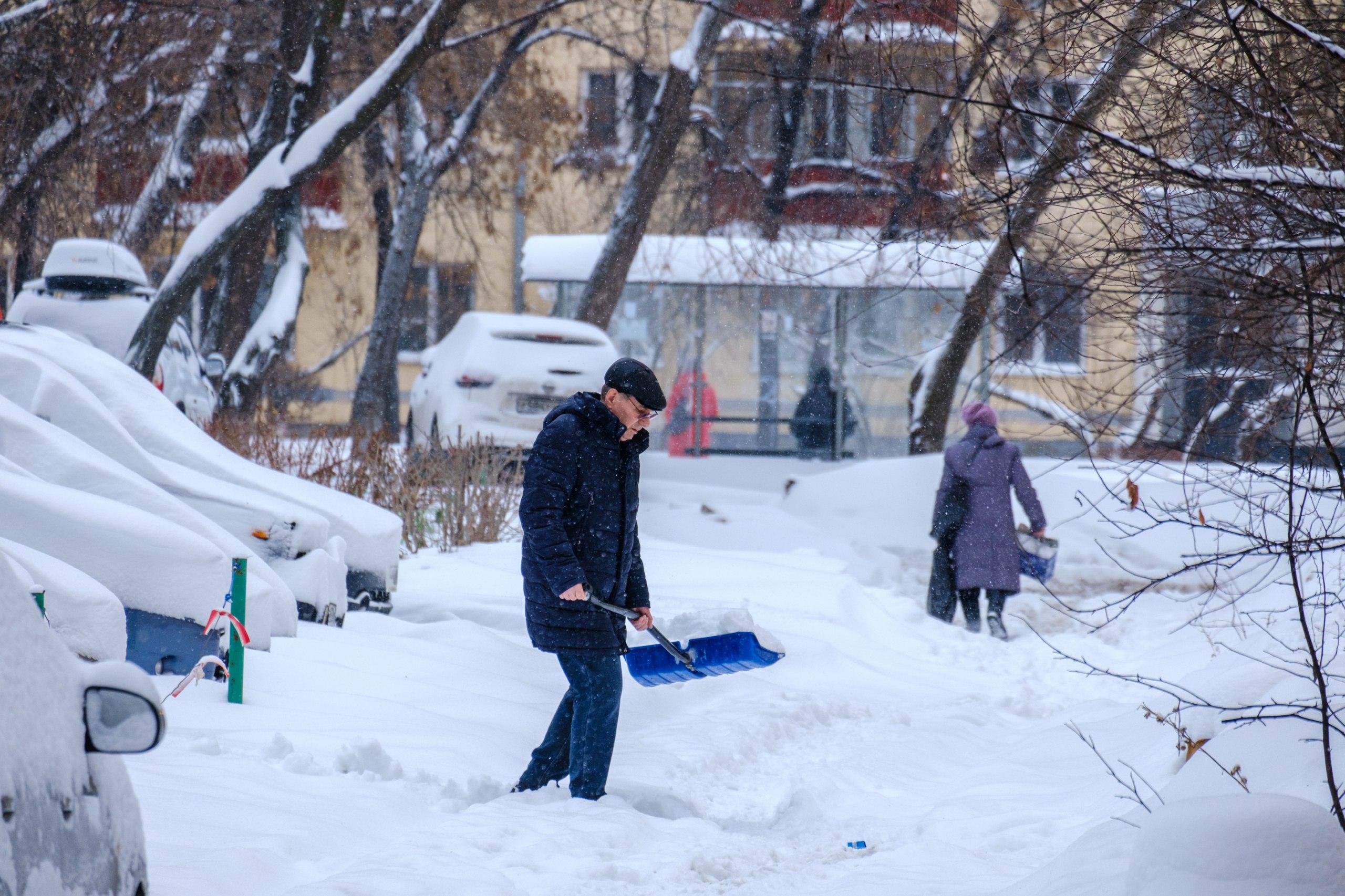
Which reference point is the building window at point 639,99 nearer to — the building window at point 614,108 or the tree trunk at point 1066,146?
the building window at point 614,108

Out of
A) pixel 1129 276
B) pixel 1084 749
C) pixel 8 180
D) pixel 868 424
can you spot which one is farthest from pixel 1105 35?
pixel 868 424

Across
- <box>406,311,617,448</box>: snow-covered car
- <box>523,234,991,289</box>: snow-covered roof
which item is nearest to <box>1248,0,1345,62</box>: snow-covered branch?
<box>406,311,617,448</box>: snow-covered car

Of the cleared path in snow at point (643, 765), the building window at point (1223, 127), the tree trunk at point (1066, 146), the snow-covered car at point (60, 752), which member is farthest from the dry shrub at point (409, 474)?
the snow-covered car at point (60, 752)

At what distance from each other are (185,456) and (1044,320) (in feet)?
15.6

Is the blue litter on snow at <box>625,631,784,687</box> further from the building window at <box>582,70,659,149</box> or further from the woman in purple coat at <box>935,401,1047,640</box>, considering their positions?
the building window at <box>582,70,659,149</box>

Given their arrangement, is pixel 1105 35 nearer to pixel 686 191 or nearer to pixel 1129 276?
pixel 1129 276

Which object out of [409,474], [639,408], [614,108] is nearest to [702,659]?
[639,408]

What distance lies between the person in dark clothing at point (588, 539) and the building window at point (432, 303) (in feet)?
70.8

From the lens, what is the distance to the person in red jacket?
16359mm

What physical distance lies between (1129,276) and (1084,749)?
289cm

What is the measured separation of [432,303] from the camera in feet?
90.2

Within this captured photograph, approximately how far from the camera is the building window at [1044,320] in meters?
4.16

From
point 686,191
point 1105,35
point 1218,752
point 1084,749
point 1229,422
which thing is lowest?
point 1084,749

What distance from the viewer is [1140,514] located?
11.3 meters
